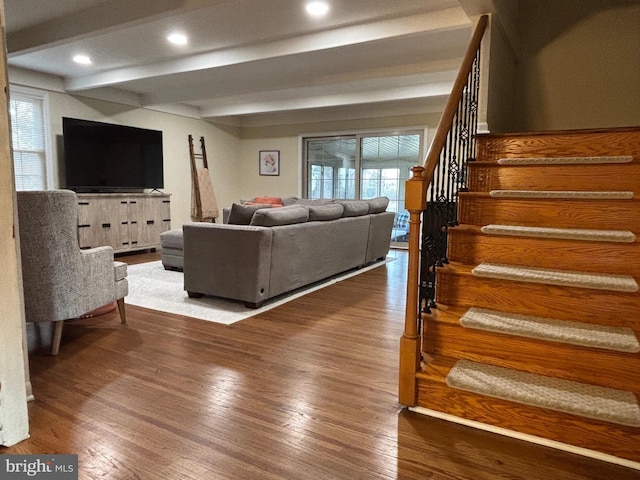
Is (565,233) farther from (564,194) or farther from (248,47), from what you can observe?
(248,47)

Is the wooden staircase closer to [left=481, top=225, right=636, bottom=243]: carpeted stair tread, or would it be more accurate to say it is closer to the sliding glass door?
[left=481, top=225, right=636, bottom=243]: carpeted stair tread

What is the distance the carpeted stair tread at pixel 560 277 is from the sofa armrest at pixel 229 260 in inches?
74.4

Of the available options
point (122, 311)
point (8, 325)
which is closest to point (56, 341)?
point (122, 311)

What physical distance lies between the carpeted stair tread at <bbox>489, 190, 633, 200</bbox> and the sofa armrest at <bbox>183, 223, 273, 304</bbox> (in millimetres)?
1890

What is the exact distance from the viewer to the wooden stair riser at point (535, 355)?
1.77 meters

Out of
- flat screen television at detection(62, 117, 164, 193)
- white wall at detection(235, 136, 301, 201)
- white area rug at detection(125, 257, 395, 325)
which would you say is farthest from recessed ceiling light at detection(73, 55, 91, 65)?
white wall at detection(235, 136, 301, 201)

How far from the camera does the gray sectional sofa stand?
359 centimetres

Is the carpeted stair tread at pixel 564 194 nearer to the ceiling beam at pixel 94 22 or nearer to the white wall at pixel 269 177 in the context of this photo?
the ceiling beam at pixel 94 22

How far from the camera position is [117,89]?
6.83 meters

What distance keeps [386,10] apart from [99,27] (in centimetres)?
257

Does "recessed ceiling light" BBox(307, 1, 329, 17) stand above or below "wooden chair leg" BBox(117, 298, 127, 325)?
above

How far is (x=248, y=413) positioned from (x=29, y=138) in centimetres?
586

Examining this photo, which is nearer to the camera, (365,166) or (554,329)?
(554,329)

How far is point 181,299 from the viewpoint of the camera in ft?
13.0
